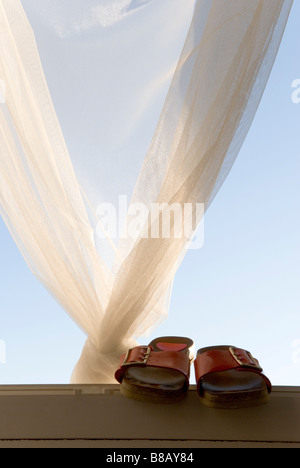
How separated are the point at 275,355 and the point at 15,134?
946mm

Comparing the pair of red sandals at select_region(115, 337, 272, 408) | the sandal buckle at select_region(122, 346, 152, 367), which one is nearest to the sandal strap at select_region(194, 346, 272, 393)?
the pair of red sandals at select_region(115, 337, 272, 408)

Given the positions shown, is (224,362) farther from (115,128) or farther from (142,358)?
(115,128)

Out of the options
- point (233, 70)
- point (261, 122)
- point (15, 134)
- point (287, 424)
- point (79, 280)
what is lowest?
point (287, 424)

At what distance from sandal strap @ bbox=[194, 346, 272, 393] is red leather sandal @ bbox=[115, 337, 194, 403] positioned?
3 centimetres

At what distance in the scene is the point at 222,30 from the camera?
927 mm

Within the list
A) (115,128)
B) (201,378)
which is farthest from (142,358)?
(115,128)

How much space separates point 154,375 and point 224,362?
142mm

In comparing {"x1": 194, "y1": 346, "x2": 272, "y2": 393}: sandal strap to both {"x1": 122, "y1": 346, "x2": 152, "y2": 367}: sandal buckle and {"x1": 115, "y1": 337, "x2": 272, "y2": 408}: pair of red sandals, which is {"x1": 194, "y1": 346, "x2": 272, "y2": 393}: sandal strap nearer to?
{"x1": 115, "y1": 337, "x2": 272, "y2": 408}: pair of red sandals

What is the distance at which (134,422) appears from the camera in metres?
0.78

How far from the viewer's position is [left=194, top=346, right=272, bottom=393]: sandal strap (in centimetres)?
81

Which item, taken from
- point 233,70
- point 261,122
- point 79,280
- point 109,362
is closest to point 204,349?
point 109,362

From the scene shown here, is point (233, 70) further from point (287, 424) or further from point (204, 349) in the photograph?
point (287, 424)

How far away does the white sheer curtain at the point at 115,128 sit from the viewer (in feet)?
2.98

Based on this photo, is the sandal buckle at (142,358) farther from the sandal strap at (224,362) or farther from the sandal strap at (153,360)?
the sandal strap at (224,362)
